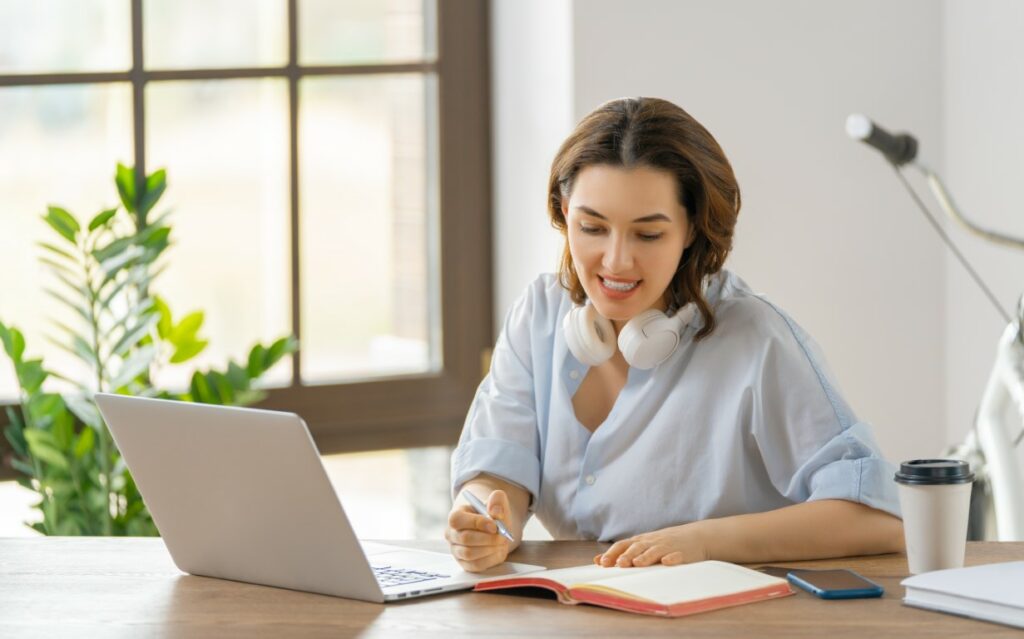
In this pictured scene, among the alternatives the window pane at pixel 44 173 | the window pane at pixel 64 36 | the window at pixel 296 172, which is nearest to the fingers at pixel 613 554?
the window at pixel 296 172

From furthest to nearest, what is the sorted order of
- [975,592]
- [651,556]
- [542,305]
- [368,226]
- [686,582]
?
1. [368,226]
2. [542,305]
3. [651,556]
4. [686,582]
5. [975,592]

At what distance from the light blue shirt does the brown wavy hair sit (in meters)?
0.06

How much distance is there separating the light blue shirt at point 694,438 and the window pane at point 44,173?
Answer: 4.75 ft

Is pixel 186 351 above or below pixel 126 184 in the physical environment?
below

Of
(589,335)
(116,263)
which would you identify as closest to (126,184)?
(116,263)

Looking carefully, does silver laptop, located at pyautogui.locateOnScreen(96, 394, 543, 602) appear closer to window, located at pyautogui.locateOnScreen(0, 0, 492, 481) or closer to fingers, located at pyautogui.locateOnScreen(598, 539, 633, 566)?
fingers, located at pyautogui.locateOnScreen(598, 539, 633, 566)

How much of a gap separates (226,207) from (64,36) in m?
0.51

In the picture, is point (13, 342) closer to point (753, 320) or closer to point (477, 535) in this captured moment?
point (477, 535)

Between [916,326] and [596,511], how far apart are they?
1433 mm

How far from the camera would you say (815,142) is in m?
3.18

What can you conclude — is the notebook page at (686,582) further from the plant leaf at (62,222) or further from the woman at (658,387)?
the plant leaf at (62,222)

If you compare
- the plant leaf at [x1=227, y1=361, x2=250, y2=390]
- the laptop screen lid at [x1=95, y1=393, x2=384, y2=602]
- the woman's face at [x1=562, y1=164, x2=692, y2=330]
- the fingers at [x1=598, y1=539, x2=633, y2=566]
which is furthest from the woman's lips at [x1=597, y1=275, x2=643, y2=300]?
the plant leaf at [x1=227, y1=361, x2=250, y2=390]

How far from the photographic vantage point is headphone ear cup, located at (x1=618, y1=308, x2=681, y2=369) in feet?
6.67

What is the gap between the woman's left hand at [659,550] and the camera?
1.75 metres
